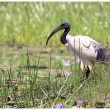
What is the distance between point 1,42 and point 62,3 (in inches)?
83.0

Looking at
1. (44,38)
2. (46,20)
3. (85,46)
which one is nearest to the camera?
(85,46)

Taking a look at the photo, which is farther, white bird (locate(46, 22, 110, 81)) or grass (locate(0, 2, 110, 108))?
white bird (locate(46, 22, 110, 81))

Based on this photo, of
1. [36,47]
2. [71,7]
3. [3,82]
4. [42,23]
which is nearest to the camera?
[3,82]

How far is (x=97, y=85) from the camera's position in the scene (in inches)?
230

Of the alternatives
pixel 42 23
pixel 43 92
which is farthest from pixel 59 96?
pixel 42 23

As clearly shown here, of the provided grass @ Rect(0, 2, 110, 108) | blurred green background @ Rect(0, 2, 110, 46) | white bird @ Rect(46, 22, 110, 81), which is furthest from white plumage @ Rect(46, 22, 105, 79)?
blurred green background @ Rect(0, 2, 110, 46)

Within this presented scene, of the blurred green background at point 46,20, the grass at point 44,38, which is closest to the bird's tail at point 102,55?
the grass at point 44,38

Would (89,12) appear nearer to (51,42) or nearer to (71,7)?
(71,7)

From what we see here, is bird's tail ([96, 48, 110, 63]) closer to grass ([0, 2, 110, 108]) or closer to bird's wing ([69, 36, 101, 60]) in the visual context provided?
bird's wing ([69, 36, 101, 60])

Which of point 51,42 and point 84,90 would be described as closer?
point 84,90

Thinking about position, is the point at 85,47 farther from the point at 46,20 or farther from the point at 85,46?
the point at 46,20

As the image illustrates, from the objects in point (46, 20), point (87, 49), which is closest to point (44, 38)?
point (46, 20)

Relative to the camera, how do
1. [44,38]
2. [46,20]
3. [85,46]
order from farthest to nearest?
[46,20], [44,38], [85,46]

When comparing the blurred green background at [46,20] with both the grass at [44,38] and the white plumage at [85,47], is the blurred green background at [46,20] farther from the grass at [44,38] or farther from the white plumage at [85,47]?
the white plumage at [85,47]
